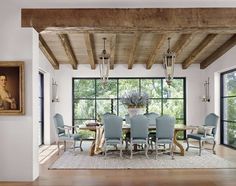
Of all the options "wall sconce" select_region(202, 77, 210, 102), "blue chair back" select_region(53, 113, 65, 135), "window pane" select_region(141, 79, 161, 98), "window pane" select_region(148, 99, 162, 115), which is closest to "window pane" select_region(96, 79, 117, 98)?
"window pane" select_region(141, 79, 161, 98)

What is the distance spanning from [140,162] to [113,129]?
976mm

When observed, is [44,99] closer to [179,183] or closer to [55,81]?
[55,81]

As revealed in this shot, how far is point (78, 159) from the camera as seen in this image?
23.6ft

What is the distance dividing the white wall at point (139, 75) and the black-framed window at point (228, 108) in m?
1.23

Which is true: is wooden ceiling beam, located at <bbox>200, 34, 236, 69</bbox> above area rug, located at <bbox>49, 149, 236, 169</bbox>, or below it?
above

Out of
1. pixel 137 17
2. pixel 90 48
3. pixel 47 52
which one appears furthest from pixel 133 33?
pixel 47 52

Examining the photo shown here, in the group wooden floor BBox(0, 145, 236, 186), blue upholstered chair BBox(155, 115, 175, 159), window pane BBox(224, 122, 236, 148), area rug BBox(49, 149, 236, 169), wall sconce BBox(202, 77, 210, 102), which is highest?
wall sconce BBox(202, 77, 210, 102)

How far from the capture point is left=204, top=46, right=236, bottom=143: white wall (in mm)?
8998

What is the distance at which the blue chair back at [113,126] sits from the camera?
23.5ft

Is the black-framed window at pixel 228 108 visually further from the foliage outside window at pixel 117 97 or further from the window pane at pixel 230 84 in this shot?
the foliage outside window at pixel 117 97

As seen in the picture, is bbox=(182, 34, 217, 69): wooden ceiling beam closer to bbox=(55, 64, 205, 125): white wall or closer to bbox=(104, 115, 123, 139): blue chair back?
bbox=(55, 64, 205, 125): white wall

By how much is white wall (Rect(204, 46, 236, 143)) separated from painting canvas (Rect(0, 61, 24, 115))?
19.5 ft

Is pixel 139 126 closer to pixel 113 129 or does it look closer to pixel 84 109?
pixel 113 129

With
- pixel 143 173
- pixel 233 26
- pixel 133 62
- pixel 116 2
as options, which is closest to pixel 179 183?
pixel 143 173
